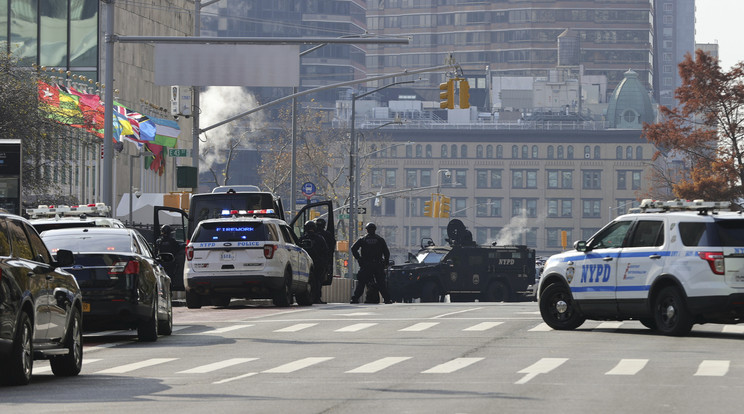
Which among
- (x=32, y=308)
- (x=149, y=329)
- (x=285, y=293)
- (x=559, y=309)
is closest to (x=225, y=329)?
(x=149, y=329)

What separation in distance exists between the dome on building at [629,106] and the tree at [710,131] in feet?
470

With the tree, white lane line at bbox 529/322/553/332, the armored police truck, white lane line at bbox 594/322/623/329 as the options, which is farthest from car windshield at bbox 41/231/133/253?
the tree

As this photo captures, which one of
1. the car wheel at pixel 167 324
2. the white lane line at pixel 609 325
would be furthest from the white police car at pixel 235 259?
the white lane line at pixel 609 325

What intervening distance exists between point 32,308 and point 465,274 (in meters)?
32.2

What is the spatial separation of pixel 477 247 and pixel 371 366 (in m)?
30.1

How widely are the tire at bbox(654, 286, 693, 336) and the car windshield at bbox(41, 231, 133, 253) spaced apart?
6783 millimetres

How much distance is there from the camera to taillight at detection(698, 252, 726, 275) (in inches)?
782

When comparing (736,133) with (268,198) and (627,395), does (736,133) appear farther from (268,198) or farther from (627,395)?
(627,395)

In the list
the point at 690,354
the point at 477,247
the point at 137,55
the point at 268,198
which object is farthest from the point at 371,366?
the point at 137,55

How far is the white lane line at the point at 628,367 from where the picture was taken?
14.9 metres

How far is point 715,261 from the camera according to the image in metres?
19.9

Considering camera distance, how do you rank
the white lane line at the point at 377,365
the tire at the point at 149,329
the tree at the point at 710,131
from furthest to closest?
the tree at the point at 710,131, the tire at the point at 149,329, the white lane line at the point at 377,365

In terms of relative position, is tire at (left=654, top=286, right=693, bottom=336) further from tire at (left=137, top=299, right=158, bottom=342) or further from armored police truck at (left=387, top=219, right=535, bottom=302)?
armored police truck at (left=387, top=219, right=535, bottom=302)

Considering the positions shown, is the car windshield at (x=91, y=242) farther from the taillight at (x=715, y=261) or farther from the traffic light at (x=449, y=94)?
the traffic light at (x=449, y=94)
